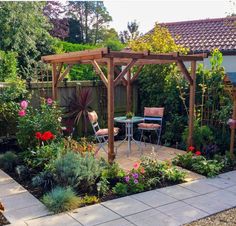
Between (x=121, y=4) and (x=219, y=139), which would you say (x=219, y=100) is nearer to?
(x=219, y=139)

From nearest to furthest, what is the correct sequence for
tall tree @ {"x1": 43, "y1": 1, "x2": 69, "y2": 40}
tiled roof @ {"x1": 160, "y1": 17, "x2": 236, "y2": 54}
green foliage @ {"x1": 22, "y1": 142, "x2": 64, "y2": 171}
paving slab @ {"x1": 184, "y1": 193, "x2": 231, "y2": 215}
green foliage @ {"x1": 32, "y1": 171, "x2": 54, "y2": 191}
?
paving slab @ {"x1": 184, "y1": 193, "x2": 231, "y2": 215}
green foliage @ {"x1": 32, "y1": 171, "x2": 54, "y2": 191}
green foliage @ {"x1": 22, "y1": 142, "x2": 64, "y2": 171}
tiled roof @ {"x1": 160, "y1": 17, "x2": 236, "y2": 54}
tall tree @ {"x1": 43, "y1": 1, "x2": 69, "y2": 40}

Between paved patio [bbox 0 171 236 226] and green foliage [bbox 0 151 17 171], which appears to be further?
green foliage [bbox 0 151 17 171]

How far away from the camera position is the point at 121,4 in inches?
286

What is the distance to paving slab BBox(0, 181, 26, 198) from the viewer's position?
439 cm

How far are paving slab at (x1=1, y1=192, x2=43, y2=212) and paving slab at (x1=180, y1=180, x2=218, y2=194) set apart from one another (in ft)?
7.15

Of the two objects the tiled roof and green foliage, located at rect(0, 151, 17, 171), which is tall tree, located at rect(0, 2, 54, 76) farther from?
green foliage, located at rect(0, 151, 17, 171)

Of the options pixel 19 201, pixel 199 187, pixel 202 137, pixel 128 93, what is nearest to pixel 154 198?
pixel 199 187

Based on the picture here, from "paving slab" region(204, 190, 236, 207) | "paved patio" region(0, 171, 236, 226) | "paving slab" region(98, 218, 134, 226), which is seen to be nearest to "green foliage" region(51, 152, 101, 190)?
"paved patio" region(0, 171, 236, 226)

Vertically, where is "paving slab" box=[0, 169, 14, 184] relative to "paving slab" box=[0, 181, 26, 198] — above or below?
above

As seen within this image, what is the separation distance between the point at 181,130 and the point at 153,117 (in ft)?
2.40

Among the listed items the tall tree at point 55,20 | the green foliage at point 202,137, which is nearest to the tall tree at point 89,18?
the tall tree at point 55,20

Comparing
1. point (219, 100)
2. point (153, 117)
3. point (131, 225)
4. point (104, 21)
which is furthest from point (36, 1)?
point (104, 21)

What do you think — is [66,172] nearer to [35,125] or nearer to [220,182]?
[35,125]

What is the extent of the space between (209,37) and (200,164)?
6.68 meters
